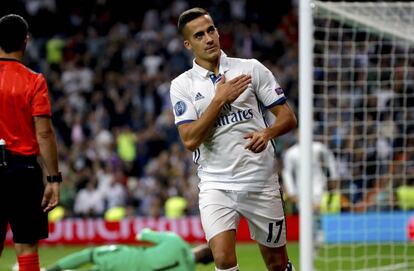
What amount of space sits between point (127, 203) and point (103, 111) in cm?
276

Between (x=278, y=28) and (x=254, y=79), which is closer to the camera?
(x=254, y=79)

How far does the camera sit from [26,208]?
689 cm

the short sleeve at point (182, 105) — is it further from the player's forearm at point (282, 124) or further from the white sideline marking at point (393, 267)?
the white sideline marking at point (393, 267)

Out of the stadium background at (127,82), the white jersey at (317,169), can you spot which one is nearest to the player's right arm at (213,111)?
the white jersey at (317,169)

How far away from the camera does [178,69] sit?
2208 cm

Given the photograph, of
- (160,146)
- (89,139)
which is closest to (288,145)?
(160,146)

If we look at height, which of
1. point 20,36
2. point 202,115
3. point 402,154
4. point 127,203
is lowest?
point 127,203

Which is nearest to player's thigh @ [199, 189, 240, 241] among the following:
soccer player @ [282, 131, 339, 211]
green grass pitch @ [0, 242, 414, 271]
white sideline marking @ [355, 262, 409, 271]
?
green grass pitch @ [0, 242, 414, 271]

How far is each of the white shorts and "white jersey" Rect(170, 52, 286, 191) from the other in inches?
2.2

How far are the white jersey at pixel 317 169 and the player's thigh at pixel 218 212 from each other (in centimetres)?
613

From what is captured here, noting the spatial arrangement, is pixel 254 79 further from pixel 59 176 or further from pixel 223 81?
pixel 59 176

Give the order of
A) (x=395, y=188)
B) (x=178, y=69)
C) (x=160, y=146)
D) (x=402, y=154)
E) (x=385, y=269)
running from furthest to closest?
(x=178, y=69) < (x=160, y=146) < (x=395, y=188) < (x=402, y=154) < (x=385, y=269)

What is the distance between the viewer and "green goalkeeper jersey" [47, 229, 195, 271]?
26.6 ft

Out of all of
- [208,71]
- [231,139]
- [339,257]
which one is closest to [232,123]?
[231,139]
